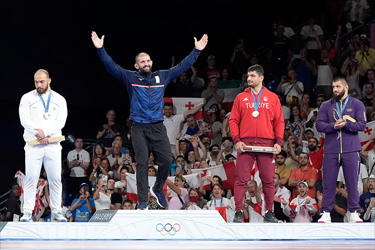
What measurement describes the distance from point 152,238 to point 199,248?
4.03ft

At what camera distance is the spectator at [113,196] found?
12.1m

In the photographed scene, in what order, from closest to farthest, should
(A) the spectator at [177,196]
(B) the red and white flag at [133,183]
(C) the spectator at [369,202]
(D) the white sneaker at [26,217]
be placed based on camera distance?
(D) the white sneaker at [26,217] → (C) the spectator at [369,202] → (A) the spectator at [177,196] → (B) the red and white flag at [133,183]

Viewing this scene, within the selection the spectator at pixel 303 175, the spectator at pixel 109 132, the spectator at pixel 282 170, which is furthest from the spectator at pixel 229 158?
the spectator at pixel 109 132

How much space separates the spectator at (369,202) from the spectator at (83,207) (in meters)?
4.96

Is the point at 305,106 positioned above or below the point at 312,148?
above

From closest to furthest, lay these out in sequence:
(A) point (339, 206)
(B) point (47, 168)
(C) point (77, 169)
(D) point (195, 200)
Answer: (B) point (47, 168) → (A) point (339, 206) → (D) point (195, 200) → (C) point (77, 169)

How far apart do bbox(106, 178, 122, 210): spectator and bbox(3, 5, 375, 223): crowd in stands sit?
2 centimetres

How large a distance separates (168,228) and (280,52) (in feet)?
31.4

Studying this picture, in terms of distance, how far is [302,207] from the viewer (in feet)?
35.4

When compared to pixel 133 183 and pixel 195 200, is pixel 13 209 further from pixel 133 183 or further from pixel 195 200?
pixel 195 200

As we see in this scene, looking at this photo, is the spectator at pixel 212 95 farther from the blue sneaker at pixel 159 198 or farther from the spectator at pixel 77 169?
the blue sneaker at pixel 159 198

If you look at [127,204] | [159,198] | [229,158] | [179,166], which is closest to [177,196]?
[127,204]

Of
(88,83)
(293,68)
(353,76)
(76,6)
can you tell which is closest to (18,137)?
(88,83)

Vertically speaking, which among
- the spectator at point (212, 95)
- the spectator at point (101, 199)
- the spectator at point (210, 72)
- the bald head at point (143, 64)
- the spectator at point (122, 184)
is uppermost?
the spectator at point (210, 72)
